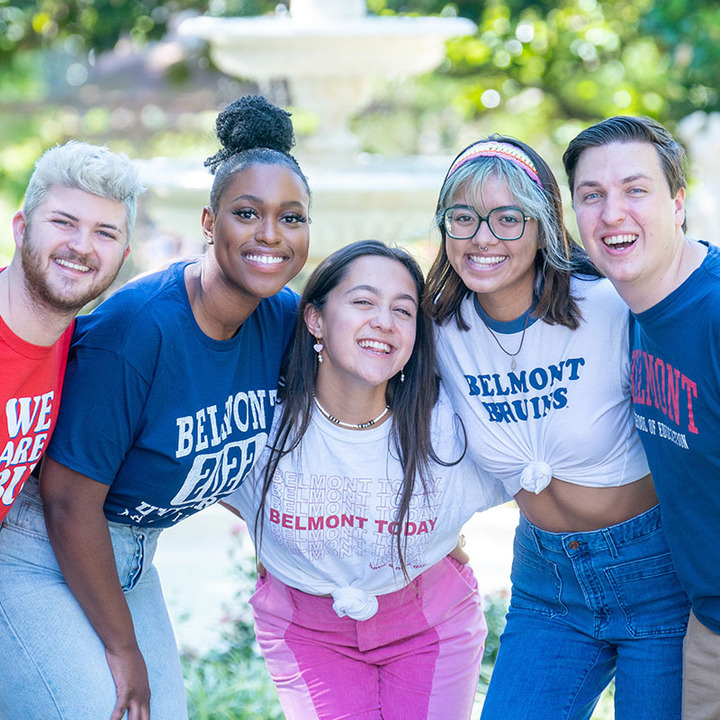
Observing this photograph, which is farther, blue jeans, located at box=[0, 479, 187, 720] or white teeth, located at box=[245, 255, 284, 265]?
white teeth, located at box=[245, 255, 284, 265]

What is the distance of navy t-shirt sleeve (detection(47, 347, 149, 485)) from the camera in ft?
9.38

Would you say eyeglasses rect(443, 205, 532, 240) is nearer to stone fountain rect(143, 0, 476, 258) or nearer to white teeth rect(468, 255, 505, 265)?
white teeth rect(468, 255, 505, 265)

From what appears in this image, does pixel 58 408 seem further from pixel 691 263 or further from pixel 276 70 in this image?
pixel 276 70

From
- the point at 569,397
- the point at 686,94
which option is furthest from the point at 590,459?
the point at 686,94

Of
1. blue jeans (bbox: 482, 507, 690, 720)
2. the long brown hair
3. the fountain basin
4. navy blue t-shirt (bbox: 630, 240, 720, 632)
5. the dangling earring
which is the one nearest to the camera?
navy blue t-shirt (bbox: 630, 240, 720, 632)

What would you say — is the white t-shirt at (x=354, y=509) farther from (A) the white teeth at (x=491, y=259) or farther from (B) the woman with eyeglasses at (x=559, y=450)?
(A) the white teeth at (x=491, y=259)

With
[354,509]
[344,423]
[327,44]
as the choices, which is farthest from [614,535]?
[327,44]

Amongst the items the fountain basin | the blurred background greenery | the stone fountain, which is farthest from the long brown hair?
the blurred background greenery

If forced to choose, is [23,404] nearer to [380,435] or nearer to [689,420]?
[380,435]

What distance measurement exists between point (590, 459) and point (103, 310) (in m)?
1.59

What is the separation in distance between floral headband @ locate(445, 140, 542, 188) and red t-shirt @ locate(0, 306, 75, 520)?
1.45 m

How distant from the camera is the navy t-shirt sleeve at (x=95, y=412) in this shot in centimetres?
286

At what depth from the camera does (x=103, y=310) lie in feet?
9.71

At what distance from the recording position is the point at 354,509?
323 cm
